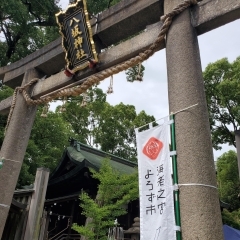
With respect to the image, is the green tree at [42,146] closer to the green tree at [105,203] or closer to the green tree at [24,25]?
the green tree at [24,25]

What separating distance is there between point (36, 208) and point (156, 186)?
441 cm

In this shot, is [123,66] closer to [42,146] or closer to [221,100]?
[42,146]

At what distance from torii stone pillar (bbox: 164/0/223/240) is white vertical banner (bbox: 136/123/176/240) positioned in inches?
5.4

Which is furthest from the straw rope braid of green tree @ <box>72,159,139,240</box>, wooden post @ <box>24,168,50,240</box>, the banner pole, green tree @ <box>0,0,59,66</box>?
green tree @ <box>0,0,59,66</box>

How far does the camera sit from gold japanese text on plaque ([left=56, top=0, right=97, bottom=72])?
513cm

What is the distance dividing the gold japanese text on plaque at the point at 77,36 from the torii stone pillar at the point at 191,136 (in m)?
1.63

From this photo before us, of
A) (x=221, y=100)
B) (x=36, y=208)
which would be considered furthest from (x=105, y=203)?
(x=221, y=100)

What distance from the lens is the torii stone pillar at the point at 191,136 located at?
9.39 feet

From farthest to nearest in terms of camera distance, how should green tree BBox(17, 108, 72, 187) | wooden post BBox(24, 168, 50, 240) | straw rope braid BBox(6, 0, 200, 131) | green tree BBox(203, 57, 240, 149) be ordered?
green tree BBox(203, 57, 240, 149), green tree BBox(17, 108, 72, 187), wooden post BBox(24, 168, 50, 240), straw rope braid BBox(6, 0, 200, 131)

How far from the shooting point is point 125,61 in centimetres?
474

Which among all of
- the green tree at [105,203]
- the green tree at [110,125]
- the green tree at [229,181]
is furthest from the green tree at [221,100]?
the green tree at [105,203]

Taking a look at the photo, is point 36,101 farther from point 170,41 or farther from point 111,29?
point 170,41

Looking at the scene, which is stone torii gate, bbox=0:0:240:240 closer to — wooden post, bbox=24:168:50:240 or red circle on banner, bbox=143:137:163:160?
red circle on banner, bbox=143:137:163:160

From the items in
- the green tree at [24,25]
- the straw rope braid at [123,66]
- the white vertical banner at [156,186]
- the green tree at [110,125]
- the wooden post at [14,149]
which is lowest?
the white vertical banner at [156,186]
